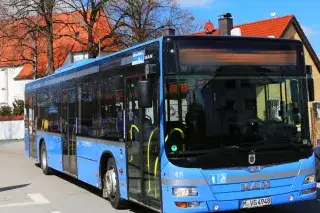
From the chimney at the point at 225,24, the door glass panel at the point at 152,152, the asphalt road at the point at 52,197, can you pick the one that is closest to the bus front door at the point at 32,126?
the asphalt road at the point at 52,197

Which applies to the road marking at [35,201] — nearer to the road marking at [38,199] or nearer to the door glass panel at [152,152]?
the road marking at [38,199]

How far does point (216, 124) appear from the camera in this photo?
7016 millimetres

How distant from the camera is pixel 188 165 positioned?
22.5ft

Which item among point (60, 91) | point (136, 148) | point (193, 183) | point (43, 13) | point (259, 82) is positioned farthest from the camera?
point (43, 13)

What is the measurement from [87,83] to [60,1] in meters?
21.8

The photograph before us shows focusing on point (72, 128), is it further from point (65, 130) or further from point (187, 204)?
point (187, 204)

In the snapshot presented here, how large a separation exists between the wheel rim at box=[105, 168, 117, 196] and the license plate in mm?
2937

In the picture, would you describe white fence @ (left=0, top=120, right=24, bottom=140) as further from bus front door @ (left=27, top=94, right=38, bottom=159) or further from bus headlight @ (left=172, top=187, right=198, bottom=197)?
bus headlight @ (left=172, top=187, right=198, bottom=197)

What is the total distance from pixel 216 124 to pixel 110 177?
310cm

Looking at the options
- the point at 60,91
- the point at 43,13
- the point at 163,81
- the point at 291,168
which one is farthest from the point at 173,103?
the point at 43,13

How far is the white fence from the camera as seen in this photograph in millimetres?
40188

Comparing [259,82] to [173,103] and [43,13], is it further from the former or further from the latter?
[43,13]

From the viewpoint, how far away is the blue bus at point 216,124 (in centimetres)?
693

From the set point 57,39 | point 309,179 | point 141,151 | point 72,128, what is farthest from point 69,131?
point 57,39
